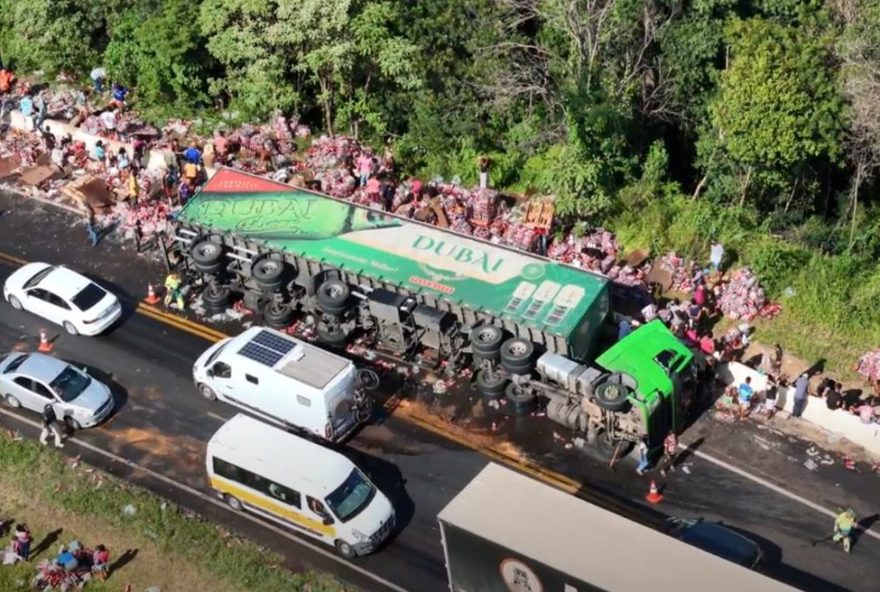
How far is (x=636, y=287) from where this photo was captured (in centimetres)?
3266

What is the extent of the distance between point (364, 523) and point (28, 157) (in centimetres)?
2189

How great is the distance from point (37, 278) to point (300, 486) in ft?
40.4

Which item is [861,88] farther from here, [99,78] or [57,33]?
[57,33]

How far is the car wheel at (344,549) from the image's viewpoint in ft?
84.0

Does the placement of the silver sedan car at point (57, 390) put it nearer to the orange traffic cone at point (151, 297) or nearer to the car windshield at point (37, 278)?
the car windshield at point (37, 278)

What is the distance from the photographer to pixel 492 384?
29.5 m

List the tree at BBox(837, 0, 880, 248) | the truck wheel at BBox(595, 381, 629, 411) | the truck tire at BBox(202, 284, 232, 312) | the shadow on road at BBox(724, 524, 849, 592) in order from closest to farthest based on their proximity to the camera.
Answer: the shadow on road at BBox(724, 524, 849, 592) → the truck wheel at BBox(595, 381, 629, 411) → the tree at BBox(837, 0, 880, 248) → the truck tire at BBox(202, 284, 232, 312)

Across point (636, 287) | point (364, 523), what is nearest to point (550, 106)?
point (636, 287)

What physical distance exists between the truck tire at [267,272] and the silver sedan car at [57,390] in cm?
488

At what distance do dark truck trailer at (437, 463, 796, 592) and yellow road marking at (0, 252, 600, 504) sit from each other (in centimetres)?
450

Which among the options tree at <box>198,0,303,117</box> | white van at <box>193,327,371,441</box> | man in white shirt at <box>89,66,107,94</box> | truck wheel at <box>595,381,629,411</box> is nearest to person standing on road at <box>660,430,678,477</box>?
truck wheel at <box>595,381,629,411</box>

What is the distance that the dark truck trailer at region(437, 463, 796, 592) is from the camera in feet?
68.4

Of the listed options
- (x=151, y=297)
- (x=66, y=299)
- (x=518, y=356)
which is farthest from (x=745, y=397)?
(x=66, y=299)

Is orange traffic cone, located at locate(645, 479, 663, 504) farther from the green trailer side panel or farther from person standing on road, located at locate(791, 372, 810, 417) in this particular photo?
person standing on road, located at locate(791, 372, 810, 417)
